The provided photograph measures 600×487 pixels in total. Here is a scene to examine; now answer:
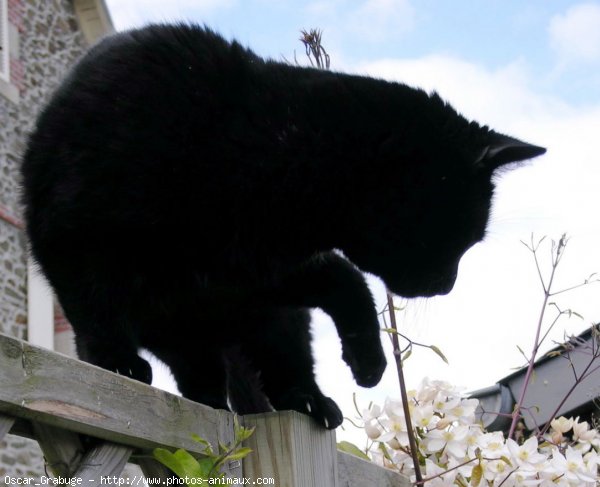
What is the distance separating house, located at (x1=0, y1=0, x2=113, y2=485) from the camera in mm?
6473

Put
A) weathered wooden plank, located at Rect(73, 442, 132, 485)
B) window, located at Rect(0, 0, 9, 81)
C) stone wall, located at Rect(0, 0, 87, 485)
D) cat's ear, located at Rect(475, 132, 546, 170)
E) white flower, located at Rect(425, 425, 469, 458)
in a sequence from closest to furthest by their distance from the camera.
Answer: weathered wooden plank, located at Rect(73, 442, 132, 485) < white flower, located at Rect(425, 425, 469, 458) < cat's ear, located at Rect(475, 132, 546, 170) < stone wall, located at Rect(0, 0, 87, 485) < window, located at Rect(0, 0, 9, 81)

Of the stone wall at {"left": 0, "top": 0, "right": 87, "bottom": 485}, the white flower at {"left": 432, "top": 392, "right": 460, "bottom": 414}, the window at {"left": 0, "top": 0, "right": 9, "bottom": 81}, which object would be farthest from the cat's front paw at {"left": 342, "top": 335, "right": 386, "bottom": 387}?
the window at {"left": 0, "top": 0, "right": 9, "bottom": 81}

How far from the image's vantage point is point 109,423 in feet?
3.22

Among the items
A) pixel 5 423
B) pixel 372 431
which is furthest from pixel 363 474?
pixel 5 423

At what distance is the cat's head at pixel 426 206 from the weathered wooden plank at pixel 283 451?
2.28 ft

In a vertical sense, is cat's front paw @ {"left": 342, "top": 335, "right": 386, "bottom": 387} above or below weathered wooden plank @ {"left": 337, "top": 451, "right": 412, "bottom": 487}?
above

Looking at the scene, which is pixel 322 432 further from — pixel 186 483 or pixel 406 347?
pixel 186 483

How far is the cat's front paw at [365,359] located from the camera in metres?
2.04

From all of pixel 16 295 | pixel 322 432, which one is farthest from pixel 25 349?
pixel 16 295

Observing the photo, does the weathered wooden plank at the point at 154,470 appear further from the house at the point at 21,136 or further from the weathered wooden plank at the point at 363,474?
the house at the point at 21,136

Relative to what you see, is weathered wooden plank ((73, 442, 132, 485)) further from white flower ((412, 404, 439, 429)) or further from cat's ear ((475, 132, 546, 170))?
cat's ear ((475, 132, 546, 170))

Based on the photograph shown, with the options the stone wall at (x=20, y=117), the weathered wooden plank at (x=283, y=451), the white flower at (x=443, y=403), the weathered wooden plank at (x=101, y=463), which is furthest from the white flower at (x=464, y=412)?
the stone wall at (x=20, y=117)

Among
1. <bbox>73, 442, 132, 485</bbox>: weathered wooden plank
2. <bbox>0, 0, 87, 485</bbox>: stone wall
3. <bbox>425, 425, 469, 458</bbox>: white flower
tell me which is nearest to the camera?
<bbox>73, 442, 132, 485</bbox>: weathered wooden plank

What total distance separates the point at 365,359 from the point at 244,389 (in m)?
0.30
